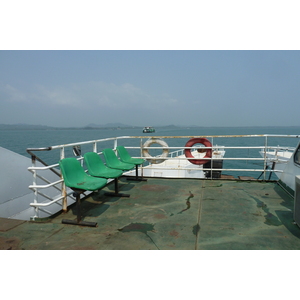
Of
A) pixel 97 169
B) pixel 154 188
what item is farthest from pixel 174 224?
pixel 154 188

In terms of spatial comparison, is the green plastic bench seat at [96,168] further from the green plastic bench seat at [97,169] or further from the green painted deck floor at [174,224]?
the green painted deck floor at [174,224]

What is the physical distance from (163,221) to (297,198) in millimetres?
1900

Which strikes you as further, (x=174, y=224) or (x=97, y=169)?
(x=97, y=169)

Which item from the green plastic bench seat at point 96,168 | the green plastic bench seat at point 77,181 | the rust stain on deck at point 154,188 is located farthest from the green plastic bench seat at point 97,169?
the rust stain on deck at point 154,188

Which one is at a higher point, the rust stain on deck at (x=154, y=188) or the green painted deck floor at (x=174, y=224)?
the green painted deck floor at (x=174, y=224)

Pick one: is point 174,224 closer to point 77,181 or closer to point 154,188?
point 77,181

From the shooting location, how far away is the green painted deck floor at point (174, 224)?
2750mm

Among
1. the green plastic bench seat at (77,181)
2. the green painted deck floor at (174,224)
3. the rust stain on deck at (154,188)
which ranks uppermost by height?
the green plastic bench seat at (77,181)

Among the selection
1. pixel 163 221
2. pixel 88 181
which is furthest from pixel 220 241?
pixel 88 181

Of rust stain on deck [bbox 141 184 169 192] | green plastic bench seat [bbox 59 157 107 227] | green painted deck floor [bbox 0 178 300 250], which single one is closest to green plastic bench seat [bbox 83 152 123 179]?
green plastic bench seat [bbox 59 157 107 227]

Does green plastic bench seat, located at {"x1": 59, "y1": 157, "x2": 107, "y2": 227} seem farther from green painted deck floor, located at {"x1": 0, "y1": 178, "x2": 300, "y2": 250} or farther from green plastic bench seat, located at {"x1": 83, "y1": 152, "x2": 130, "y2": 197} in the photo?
green plastic bench seat, located at {"x1": 83, "y1": 152, "x2": 130, "y2": 197}

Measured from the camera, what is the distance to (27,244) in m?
2.75

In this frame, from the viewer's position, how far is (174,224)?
3334mm

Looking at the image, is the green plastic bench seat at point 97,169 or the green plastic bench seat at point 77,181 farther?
the green plastic bench seat at point 97,169
